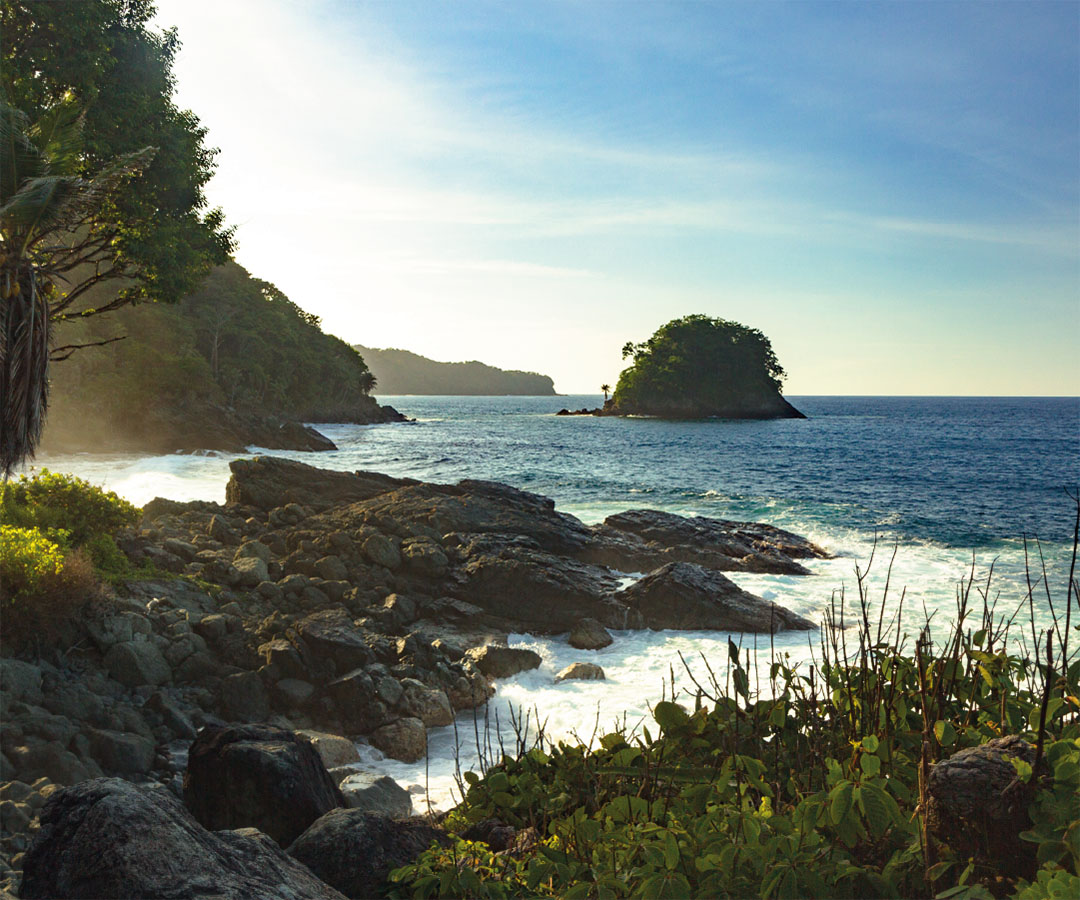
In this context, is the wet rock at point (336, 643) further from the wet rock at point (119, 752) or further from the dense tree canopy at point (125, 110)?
the dense tree canopy at point (125, 110)

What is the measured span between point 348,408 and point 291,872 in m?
100

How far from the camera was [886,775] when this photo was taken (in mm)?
2729

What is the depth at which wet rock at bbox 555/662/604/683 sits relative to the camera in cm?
1212

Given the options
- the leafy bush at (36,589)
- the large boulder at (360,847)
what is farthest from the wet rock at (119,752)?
the large boulder at (360,847)

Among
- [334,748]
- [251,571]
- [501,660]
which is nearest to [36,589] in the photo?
[334,748]

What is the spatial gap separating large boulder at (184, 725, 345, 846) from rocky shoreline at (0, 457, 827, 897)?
0.02 meters

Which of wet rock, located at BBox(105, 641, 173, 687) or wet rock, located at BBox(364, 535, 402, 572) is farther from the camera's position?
wet rock, located at BBox(364, 535, 402, 572)

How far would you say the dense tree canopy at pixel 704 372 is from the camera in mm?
125688

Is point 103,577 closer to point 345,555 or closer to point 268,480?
point 345,555

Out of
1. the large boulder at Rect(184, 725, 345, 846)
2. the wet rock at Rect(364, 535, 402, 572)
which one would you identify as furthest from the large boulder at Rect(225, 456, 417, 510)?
the large boulder at Rect(184, 725, 345, 846)

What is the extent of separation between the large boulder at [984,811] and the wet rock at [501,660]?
10.3 metres

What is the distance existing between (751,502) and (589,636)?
23031 mm

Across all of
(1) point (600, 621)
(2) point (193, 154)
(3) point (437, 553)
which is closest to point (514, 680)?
(1) point (600, 621)

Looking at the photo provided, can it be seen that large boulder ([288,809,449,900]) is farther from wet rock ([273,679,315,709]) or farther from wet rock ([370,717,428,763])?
wet rock ([273,679,315,709])
